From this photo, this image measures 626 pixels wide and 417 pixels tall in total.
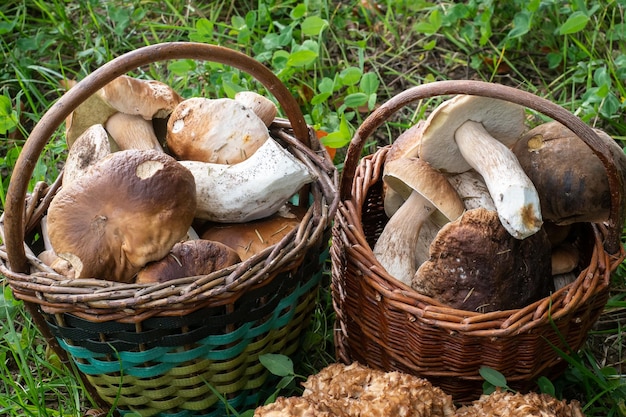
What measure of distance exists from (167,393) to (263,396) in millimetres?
330

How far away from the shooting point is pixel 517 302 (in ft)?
6.05

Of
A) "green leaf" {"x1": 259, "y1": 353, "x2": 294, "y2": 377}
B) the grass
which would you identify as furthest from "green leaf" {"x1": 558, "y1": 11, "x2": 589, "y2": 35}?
"green leaf" {"x1": 259, "y1": 353, "x2": 294, "y2": 377}

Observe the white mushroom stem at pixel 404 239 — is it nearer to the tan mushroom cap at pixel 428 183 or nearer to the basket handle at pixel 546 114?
the tan mushroom cap at pixel 428 183

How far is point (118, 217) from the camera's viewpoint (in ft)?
5.63

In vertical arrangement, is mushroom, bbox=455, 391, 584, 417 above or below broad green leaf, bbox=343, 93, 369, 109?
below

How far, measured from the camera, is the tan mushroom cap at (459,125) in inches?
76.5

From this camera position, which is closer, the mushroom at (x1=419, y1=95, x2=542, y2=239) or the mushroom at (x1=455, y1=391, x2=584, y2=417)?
the mushroom at (x1=455, y1=391, x2=584, y2=417)

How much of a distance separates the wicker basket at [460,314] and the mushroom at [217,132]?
31 centimetres

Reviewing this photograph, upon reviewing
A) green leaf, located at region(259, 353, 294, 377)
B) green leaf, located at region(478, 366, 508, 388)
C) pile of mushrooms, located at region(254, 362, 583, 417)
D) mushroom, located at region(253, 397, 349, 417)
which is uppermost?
mushroom, located at region(253, 397, 349, 417)

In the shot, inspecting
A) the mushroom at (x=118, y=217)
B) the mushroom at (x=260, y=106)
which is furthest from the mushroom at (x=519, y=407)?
the mushroom at (x=260, y=106)

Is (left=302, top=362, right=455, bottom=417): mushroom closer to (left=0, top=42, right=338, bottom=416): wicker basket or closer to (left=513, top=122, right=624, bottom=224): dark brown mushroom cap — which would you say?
(left=0, top=42, right=338, bottom=416): wicker basket

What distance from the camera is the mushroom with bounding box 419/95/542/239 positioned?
5.92 ft

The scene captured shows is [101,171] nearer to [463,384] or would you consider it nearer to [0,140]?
[463,384]

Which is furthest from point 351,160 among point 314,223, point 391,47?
point 391,47
